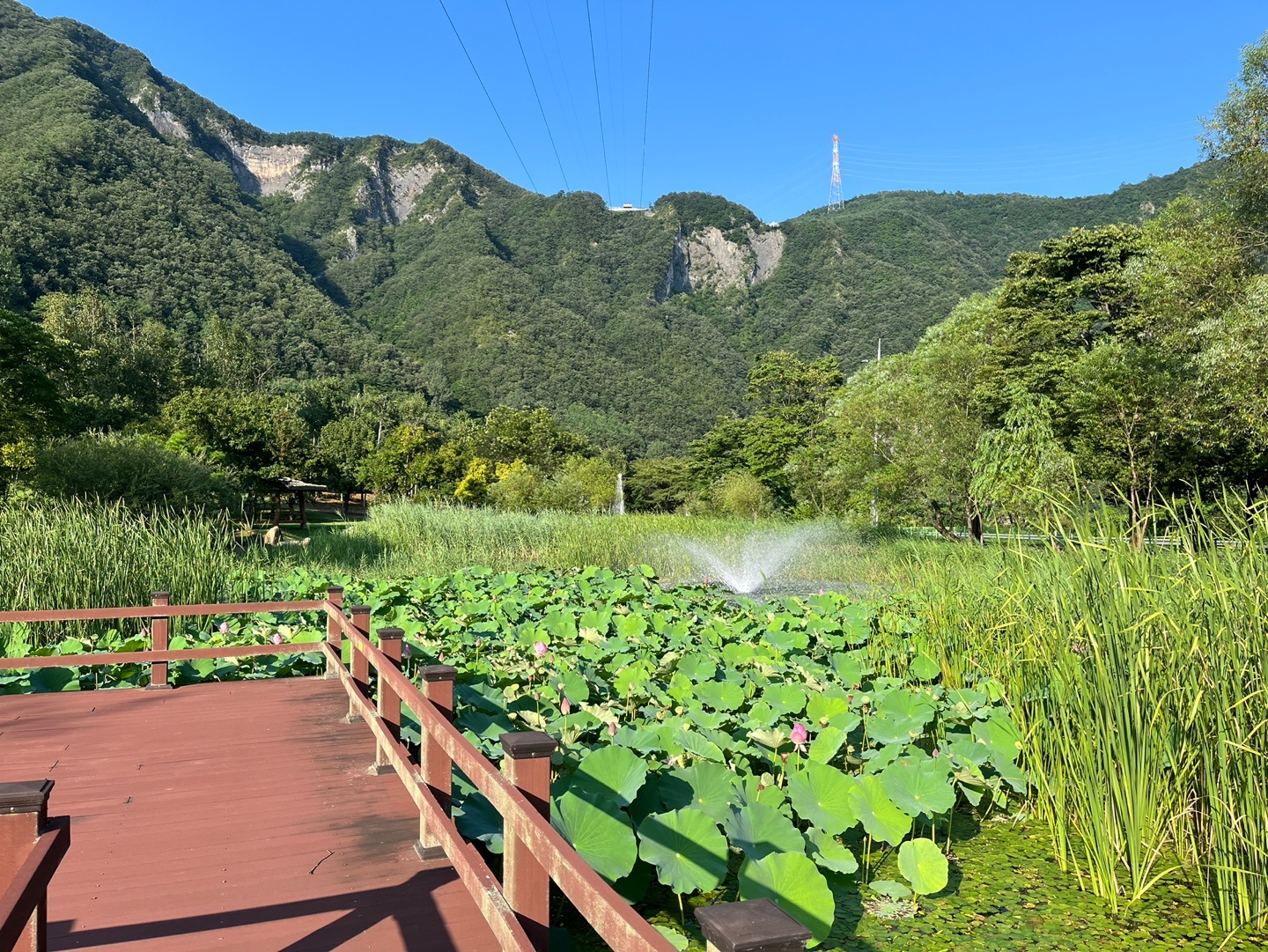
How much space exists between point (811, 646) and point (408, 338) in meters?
74.9

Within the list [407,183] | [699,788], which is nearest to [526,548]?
[699,788]

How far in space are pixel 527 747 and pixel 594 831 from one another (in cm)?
76

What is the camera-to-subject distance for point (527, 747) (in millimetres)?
1797

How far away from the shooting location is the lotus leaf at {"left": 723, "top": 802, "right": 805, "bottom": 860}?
2.62m

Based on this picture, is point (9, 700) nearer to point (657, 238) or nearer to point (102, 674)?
point (102, 674)

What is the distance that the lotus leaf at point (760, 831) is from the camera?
2625 mm

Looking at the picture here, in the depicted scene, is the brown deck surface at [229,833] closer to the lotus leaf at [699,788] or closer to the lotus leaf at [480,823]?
the lotus leaf at [480,823]

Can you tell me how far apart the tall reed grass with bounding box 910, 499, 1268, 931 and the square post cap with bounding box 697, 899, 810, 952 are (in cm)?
234

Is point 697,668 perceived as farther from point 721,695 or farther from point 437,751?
point 437,751

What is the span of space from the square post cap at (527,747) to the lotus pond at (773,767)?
0.65m

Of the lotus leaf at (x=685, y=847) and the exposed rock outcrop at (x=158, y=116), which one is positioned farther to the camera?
the exposed rock outcrop at (x=158, y=116)

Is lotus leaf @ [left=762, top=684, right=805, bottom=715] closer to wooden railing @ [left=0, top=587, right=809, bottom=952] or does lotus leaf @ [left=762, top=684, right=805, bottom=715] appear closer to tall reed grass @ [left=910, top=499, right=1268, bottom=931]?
tall reed grass @ [left=910, top=499, right=1268, bottom=931]

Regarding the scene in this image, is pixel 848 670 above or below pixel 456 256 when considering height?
below

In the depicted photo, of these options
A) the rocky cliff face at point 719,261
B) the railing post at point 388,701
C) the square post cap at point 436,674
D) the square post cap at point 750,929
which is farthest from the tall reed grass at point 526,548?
the rocky cliff face at point 719,261
